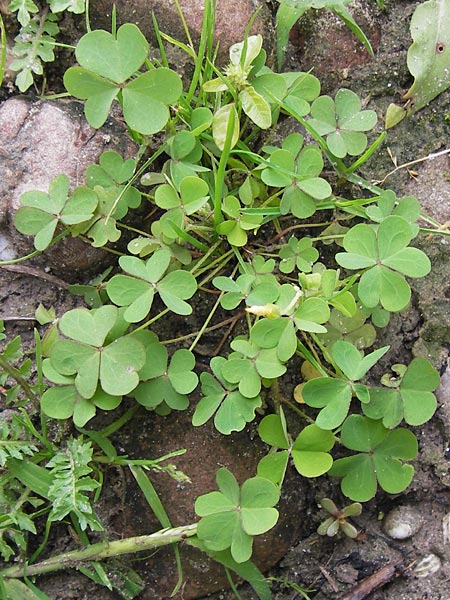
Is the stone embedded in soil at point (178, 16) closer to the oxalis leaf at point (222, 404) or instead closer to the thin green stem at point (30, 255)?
the thin green stem at point (30, 255)

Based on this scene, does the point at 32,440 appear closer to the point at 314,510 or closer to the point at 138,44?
the point at 314,510

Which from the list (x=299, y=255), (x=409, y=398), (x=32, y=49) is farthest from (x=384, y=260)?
(x=32, y=49)

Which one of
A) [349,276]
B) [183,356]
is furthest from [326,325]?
[183,356]

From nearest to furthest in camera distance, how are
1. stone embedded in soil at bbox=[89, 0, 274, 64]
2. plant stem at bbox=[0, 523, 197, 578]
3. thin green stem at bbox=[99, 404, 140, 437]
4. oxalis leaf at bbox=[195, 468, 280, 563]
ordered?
oxalis leaf at bbox=[195, 468, 280, 563] < plant stem at bbox=[0, 523, 197, 578] < thin green stem at bbox=[99, 404, 140, 437] < stone embedded in soil at bbox=[89, 0, 274, 64]

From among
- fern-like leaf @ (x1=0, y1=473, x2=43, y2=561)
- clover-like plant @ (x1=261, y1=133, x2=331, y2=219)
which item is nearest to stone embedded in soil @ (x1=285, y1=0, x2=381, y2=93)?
clover-like plant @ (x1=261, y1=133, x2=331, y2=219)

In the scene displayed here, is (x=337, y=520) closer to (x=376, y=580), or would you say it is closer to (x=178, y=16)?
(x=376, y=580)

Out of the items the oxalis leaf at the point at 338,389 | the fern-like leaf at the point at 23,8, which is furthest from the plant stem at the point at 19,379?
the fern-like leaf at the point at 23,8

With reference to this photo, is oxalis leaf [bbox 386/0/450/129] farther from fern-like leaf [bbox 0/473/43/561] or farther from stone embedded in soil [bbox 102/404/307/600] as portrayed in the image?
fern-like leaf [bbox 0/473/43/561]

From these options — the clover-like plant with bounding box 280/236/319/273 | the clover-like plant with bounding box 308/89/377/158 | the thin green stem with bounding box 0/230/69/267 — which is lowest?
the thin green stem with bounding box 0/230/69/267
